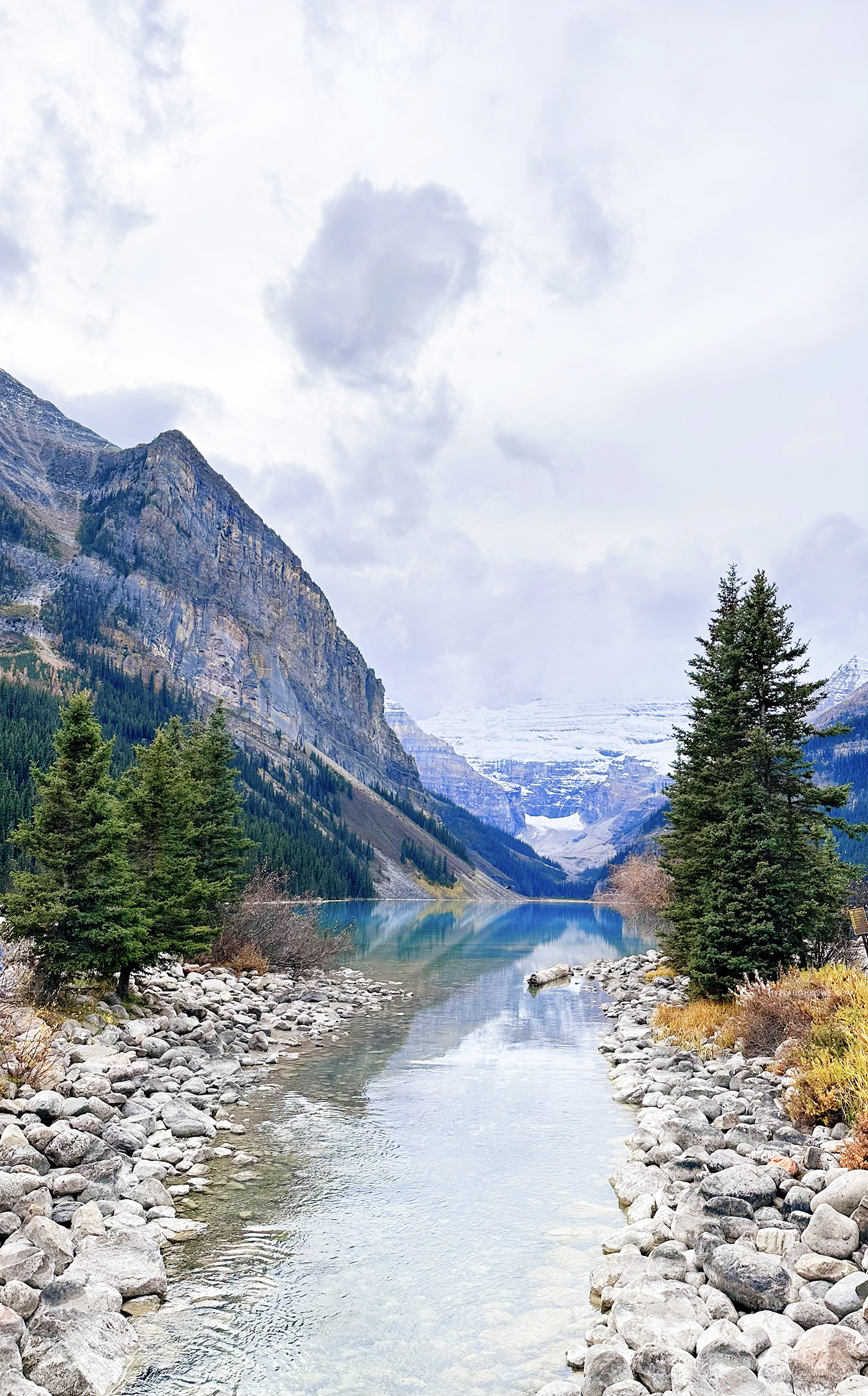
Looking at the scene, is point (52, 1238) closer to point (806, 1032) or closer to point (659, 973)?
point (806, 1032)

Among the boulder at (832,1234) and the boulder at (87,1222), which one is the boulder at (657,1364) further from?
the boulder at (87,1222)

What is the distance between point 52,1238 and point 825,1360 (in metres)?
8.92

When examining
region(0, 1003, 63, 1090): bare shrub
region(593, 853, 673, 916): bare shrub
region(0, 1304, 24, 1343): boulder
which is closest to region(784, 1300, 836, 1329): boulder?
region(0, 1304, 24, 1343): boulder

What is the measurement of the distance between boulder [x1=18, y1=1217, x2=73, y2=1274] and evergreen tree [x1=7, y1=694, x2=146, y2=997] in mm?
11705

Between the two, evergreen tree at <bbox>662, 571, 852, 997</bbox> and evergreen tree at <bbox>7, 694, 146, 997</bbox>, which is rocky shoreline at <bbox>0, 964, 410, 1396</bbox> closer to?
evergreen tree at <bbox>7, 694, 146, 997</bbox>

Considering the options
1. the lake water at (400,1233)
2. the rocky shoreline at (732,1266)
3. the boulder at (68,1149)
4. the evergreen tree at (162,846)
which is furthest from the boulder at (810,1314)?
the evergreen tree at (162,846)

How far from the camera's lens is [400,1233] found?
12234mm

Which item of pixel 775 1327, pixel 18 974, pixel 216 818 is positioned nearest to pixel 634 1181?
pixel 775 1327

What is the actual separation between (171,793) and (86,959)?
7847mm

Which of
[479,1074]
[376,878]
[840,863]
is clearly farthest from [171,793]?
[376,878]

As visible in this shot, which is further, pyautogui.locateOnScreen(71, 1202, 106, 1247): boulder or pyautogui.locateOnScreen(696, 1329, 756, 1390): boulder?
pyautogui.locateOnScreen(71, 1202, 106, 1247): boulder

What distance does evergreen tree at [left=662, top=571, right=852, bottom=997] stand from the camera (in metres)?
23.8

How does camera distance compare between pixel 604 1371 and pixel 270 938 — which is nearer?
pixel 604 1371

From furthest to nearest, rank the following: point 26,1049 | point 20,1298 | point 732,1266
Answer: point 26,1049 → point 732,1266 → point 20,1298
